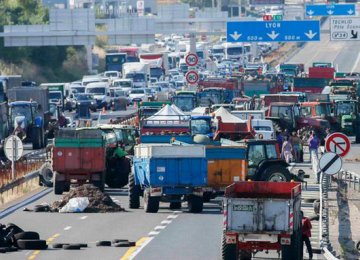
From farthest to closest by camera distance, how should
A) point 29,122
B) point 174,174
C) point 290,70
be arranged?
point 290,70
point 29,122
point 174,174

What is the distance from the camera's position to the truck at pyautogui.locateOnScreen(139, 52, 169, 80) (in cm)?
12088

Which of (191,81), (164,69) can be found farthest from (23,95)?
(164,69)

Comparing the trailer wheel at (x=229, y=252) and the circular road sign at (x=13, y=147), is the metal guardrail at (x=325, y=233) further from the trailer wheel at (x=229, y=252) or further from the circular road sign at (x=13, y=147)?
the circular road sign at (x=13, y=147)

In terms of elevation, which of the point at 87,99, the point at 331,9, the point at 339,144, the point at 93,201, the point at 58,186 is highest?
the point at 331,9

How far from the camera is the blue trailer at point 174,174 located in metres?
34.9

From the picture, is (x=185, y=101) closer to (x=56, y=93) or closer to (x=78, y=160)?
(x=56, y=93)

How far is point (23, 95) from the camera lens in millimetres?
69188

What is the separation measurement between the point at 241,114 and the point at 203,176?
2070cm

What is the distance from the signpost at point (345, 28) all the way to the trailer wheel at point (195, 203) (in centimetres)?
5025

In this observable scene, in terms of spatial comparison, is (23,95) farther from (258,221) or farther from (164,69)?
(164,69)

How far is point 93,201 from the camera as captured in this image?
3606 centimetres

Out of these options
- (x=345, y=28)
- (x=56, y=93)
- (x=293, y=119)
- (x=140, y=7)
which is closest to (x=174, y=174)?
(x=293, y=119)

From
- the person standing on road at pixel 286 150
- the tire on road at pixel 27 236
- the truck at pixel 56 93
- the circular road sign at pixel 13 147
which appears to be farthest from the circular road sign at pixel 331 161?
the truck at pixel 56 93

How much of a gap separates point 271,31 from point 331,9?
2293 cm
